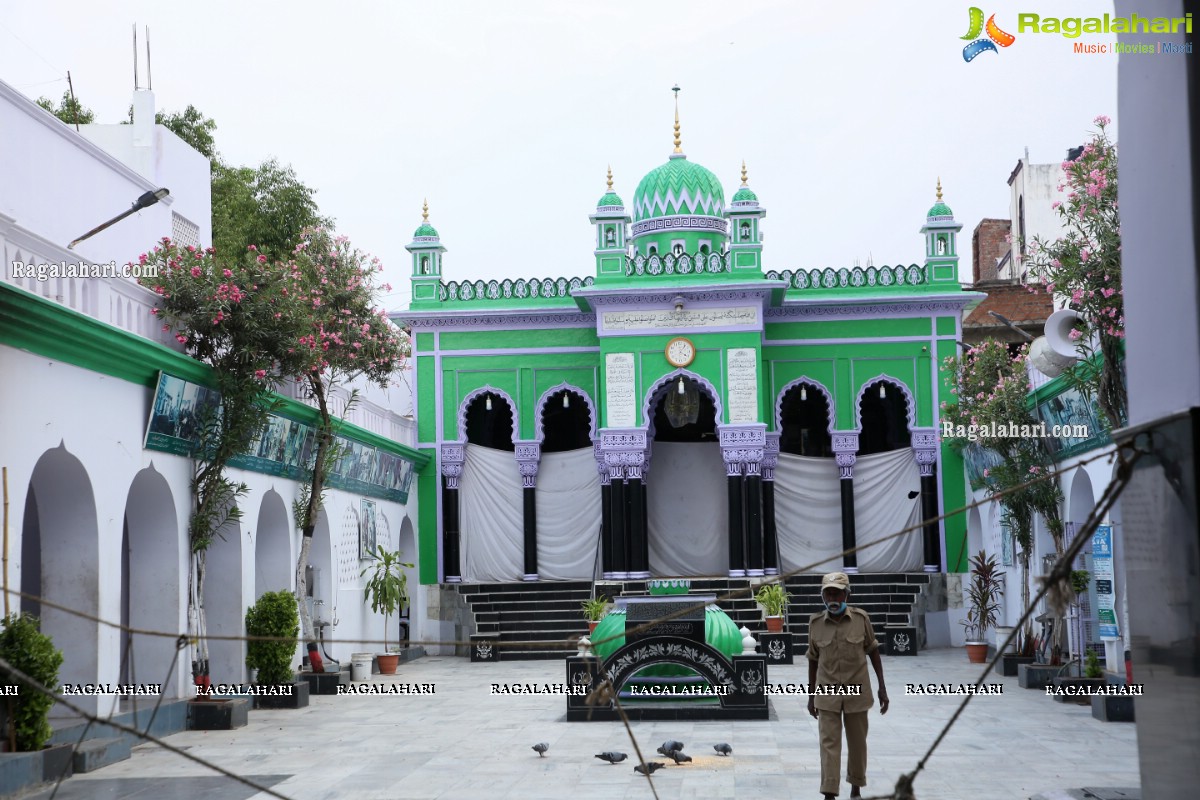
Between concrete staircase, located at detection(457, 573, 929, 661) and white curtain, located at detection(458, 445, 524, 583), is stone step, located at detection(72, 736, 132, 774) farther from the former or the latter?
white curtain, located at detection(458, 445, 524, 583)

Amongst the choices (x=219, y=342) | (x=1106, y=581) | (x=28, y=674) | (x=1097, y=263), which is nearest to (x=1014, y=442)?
(x=1106, y=581)

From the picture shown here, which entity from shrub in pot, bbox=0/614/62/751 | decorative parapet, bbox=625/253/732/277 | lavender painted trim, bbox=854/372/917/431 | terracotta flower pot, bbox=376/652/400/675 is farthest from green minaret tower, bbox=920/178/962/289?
shrub in pot, bbox=0/614/62/751

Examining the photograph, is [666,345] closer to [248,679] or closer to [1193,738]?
[248,679]

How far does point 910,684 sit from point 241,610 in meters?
7.24

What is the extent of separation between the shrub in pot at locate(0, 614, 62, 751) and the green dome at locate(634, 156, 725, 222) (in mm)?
15990

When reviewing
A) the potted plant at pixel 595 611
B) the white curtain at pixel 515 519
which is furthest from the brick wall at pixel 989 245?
the potted plant at pixel 595 611

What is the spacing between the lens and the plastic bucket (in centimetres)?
1574

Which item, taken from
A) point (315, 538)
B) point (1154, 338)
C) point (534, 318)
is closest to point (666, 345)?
point (534, 318)

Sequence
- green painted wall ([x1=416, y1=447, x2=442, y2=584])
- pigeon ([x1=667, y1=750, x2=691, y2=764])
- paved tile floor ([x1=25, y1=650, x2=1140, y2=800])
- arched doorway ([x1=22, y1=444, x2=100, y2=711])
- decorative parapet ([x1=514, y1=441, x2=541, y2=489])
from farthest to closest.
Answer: green painted wall ([x1=416, y1=447, x2=442, y2=584]) < decorative parapet ([x1=514, y1=441, x2=541, y2=489]) < arched doorway ([x1=22, y1=444, x2=100, y2=711]) < pigeon ([x1=667, y1=750, x2=691, y2=764]) < paved tile floor ([x1=25, y1=650, x2=1140, y2=800])

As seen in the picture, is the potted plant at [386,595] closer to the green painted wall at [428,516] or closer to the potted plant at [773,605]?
the green painted wall at [428,516]

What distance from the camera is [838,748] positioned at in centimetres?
703

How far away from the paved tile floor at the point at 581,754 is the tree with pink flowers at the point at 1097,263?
281cm

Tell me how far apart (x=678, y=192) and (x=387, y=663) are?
391 inches

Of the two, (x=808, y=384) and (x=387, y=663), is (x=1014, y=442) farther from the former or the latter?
(x=387, y=663)
